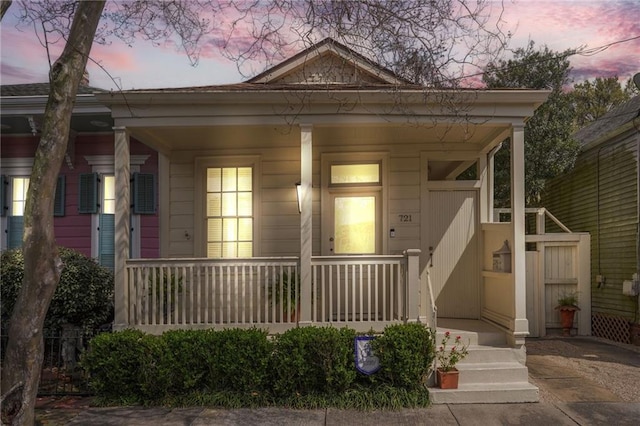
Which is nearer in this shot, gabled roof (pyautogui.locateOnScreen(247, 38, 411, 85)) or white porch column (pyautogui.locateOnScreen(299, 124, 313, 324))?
white porch column (pyautogui.locateOnScreen(299, 124, 313, 324))

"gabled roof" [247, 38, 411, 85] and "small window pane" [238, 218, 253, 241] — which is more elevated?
"gabled roof" [247, 38, 411, 85]

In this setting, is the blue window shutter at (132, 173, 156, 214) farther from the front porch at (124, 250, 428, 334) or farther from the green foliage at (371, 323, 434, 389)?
the green foliage at (371, 323, 434, 389)

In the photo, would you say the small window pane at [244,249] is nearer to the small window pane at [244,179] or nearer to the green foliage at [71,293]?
the small window pane at [244,179]

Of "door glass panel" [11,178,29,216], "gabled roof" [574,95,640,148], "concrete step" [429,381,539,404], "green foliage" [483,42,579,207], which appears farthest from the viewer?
"green foliage" [483,42,579,207]

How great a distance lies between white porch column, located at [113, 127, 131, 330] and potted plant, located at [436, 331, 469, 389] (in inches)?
149

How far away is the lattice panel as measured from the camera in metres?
8.55

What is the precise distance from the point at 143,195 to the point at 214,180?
1.48 m

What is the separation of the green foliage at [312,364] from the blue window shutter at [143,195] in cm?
416

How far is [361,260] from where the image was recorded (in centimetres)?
611

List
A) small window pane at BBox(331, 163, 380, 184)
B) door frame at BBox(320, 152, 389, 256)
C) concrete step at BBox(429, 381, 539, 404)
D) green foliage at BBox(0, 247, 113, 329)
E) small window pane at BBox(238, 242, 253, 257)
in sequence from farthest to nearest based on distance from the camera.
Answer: small window pane at BBox(238, 242, 253, 257) < small window pane at BBox(331, 163, 380, 184) < door frame at BBox(320, 152, 389, 256) < green foliage at BBox(0, 247, 113, 329) < concrete step at BBox(429, 381, 539, 404)

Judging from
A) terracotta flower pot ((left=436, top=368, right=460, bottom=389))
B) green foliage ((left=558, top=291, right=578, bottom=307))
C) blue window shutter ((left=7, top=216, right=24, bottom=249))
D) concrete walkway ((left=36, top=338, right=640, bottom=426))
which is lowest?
concrete walkway ((left=36, top=338, right=640, bottom=426))

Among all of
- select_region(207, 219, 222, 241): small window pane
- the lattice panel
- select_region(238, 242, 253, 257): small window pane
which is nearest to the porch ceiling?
select_region(207, 219, 222, 241): small window pane

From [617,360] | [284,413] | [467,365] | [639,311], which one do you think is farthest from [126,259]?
[639,311]

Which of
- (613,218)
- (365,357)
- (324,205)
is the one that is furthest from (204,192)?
(613,218)
